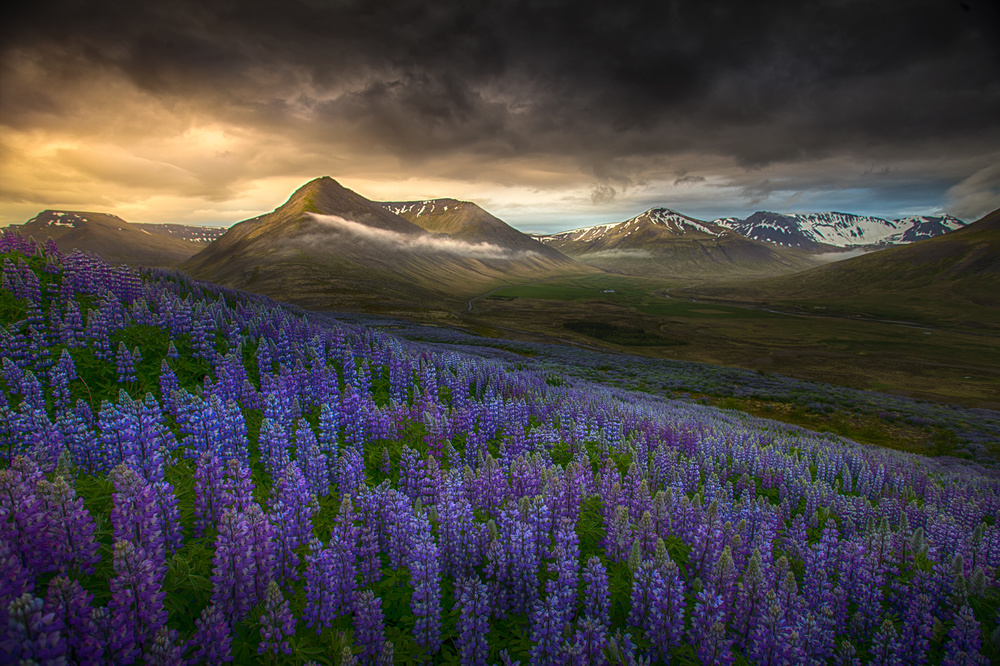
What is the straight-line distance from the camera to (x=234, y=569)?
4602 millimetres

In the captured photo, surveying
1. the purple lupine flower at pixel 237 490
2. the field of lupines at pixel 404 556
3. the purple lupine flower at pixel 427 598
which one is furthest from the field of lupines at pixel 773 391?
the purple lupine flower at pixel 427 598

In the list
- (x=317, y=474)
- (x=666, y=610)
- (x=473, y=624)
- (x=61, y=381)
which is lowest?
(x=473, y=624)

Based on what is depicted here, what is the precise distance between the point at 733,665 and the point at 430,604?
3714mm

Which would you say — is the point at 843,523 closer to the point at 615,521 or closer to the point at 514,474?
the point at 615,521

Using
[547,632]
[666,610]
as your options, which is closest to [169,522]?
[547,632]

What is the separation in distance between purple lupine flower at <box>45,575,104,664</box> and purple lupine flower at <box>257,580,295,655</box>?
127 centimetres

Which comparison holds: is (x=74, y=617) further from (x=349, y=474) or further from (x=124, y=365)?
(x=124, y=365)

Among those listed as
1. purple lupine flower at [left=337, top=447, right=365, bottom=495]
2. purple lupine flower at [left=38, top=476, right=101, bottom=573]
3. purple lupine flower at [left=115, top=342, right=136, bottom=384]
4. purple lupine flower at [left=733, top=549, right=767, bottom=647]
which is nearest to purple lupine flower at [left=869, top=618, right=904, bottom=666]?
purple lupine flower at [left=733, top=549, right=767, bottom=647]

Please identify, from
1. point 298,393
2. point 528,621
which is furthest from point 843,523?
point 298,393

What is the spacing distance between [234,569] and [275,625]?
791mm

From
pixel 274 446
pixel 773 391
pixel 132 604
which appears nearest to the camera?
pixel 132 604

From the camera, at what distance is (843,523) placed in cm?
942

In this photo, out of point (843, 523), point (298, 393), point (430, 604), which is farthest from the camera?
point (298, 393)

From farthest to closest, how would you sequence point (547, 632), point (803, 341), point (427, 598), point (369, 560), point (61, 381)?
1. point (803, 341)
2. point (61, 381)
3. point (369, 560)
4. point (427, 598)
5. point (547, 632)
